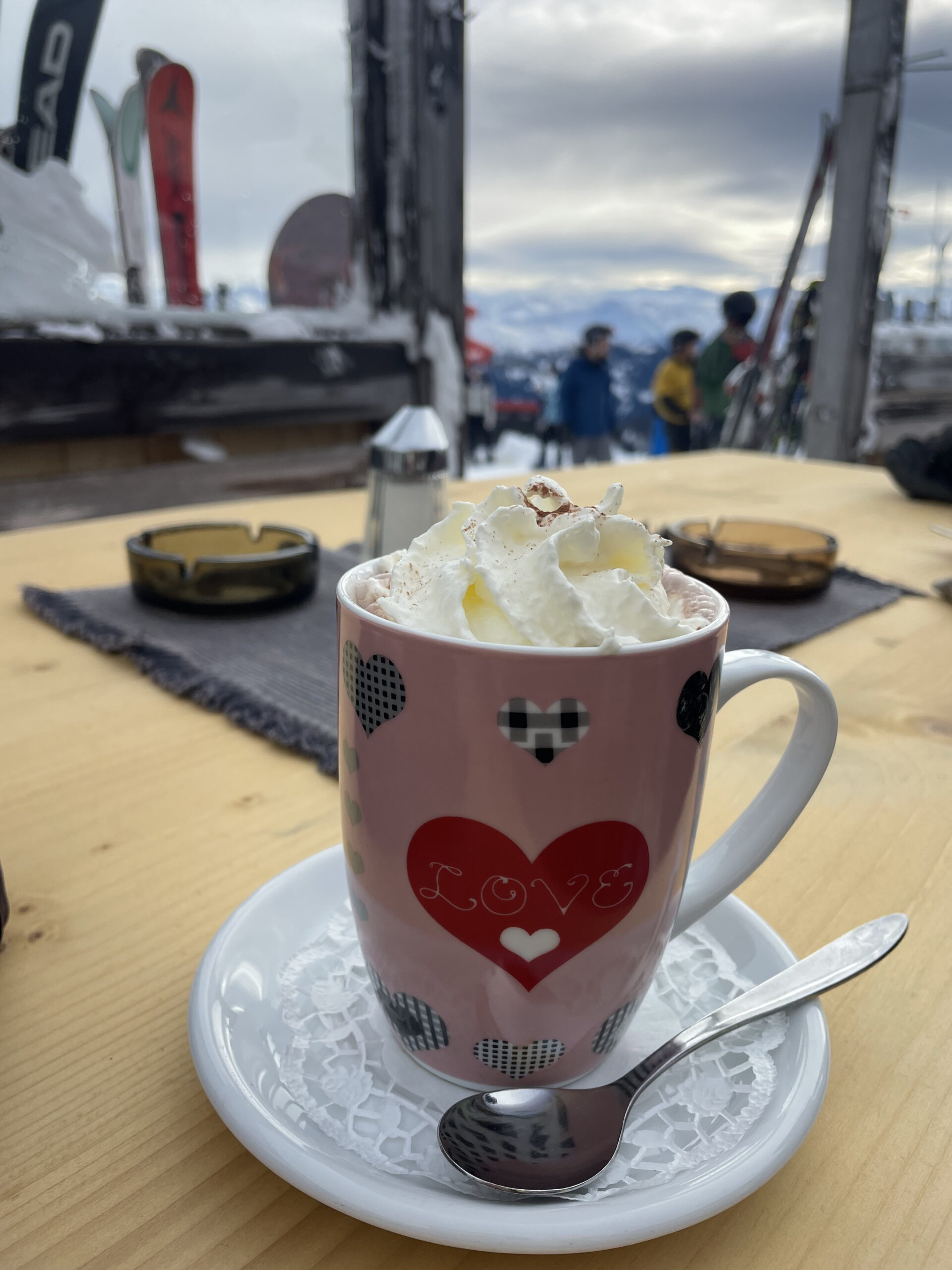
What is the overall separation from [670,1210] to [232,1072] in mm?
146

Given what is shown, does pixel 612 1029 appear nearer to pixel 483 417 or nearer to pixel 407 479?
pixel 407 479

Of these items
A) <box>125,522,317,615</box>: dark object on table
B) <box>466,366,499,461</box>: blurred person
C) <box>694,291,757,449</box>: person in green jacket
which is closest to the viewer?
<box>125,522,317,615</box>: dark object on table

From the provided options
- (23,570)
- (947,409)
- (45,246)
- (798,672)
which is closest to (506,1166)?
(798,672)

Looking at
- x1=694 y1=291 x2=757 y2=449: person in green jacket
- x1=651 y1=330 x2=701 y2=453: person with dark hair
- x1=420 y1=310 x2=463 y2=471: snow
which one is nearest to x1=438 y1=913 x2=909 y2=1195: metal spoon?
x1=420 y1=310 x2=463 y2=471: snow

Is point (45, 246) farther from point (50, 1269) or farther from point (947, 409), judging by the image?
point (947, 409)

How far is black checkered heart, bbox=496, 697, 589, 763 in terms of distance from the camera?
28cm

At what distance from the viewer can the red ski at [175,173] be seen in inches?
86.4

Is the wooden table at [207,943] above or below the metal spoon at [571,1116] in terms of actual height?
below

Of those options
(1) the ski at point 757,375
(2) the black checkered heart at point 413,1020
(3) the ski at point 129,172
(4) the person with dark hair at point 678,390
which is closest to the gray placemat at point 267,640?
(2) the black checkered heart at point 413,1020

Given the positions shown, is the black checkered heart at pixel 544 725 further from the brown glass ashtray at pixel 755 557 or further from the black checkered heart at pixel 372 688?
the brown glass ashtray at pixel 755 557

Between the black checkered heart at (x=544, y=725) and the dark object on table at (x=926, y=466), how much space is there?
54.9 inches

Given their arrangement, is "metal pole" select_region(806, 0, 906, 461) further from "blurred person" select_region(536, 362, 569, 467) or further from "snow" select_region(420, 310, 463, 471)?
"snow" select_region(420, 310, 463, 471)

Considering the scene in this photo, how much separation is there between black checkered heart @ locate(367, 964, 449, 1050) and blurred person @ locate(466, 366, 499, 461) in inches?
177

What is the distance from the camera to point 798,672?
0.34 meters
